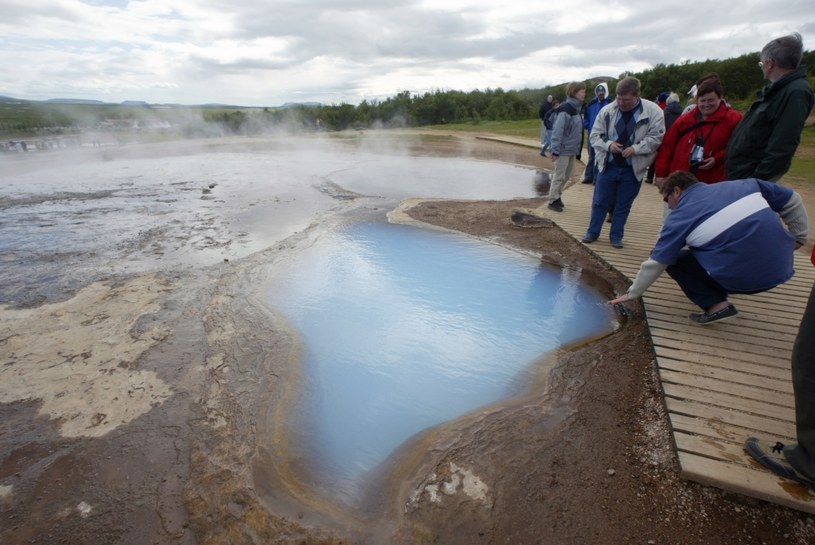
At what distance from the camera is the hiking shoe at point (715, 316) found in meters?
2.80

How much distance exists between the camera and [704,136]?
338 centimetres

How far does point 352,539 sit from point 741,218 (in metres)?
2.59

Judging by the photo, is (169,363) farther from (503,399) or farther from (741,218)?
(741,218)

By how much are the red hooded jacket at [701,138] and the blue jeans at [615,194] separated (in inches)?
12.2

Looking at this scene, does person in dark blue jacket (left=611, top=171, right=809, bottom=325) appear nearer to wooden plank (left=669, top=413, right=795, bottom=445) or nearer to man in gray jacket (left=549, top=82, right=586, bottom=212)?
wooden plank (left=669, top=413, right=795, bottom=445)

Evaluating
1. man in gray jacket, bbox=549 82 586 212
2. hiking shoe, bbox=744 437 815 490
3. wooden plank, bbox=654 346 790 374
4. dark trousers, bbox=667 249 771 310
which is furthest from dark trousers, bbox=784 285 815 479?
man in gray jacket, bbox=549 82 586 212

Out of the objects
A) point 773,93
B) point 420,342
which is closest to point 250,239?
→ point 420,342

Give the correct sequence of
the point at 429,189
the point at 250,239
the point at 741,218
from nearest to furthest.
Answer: the point at 741,218, the point at 250,239, the point at 429,189

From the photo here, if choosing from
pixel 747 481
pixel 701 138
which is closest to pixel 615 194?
pixel 701 138

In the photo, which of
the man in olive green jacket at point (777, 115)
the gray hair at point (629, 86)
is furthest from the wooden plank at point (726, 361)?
the gray hair at point (629, 86)

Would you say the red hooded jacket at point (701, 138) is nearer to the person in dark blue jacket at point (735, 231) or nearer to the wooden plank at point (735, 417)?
the person in dark blue jacket at point (735, 231)

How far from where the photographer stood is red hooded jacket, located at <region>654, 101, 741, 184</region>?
3293mm

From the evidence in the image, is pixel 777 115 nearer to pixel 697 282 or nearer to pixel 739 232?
pixel 739 232

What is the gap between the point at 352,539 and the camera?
1762 millimetres
